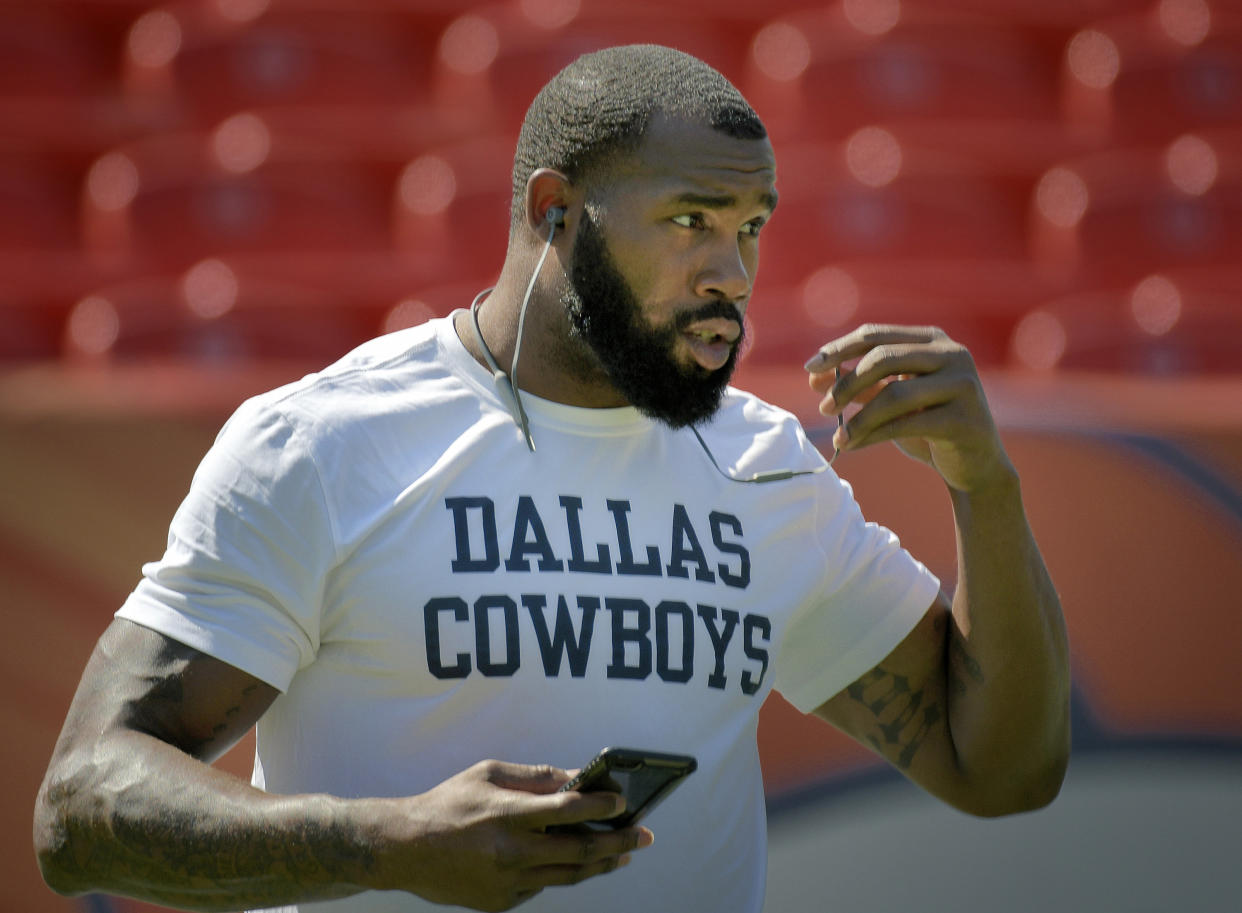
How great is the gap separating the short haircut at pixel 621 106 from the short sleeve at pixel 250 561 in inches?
18.8

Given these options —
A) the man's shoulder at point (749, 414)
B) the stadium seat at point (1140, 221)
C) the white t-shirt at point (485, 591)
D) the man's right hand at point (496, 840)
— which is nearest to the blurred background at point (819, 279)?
the stadium seat at point (1140, 221)

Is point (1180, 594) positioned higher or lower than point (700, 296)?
lower

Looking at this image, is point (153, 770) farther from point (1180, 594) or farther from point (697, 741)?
point (1180, 594)

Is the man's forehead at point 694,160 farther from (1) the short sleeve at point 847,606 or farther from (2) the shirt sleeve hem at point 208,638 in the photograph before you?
(2) the shirt sleeve hem at point 208,638

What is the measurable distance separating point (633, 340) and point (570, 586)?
0.99 feet

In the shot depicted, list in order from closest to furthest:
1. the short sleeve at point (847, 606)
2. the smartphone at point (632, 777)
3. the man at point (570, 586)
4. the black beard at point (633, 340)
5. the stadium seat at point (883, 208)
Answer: the smartphone at point (632, 777) < the man at point (570, 586) < the black beard at point (633, 340) < the short sleeve at point (847, 606) < the stadium seat at point (883, 208)

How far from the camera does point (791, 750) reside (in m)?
2.47

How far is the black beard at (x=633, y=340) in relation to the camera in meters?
1.70

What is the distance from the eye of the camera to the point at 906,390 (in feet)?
5.40

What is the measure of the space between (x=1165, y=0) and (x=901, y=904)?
3354mm

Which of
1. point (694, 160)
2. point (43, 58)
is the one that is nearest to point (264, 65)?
point (43, 58)

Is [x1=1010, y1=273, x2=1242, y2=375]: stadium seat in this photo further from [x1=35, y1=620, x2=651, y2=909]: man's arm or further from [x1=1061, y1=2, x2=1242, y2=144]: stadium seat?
[x1=35, y1=620, x2=651, y2=909]: man's arm

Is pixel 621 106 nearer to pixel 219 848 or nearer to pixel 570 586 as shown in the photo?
pixel 570 586

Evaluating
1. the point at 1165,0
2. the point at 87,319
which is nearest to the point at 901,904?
the point at 87,319
